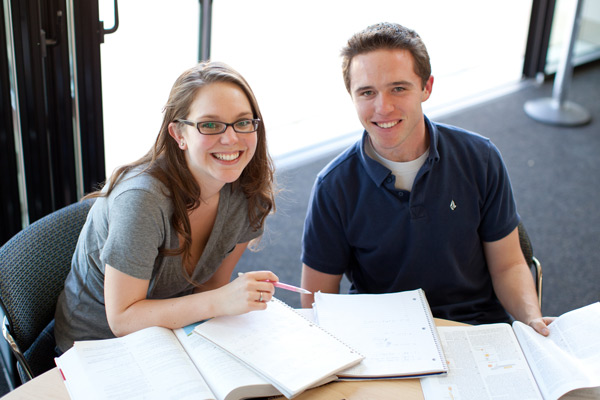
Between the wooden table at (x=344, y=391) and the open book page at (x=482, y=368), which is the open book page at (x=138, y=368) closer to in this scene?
the wooden table at (x=344, y=391)

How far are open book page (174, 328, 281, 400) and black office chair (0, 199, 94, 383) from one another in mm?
498

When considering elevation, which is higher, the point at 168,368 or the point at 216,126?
the point at 216,126

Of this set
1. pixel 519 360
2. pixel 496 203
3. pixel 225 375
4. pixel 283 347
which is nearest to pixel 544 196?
pixel 496 203

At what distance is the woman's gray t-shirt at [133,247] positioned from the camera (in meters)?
1.52

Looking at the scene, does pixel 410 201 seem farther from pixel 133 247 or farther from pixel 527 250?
pixel 133 247

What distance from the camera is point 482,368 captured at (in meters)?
1.38

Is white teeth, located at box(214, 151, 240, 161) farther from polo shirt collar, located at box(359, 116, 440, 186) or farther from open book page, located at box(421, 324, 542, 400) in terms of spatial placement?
open book page, located at box(421, 324, 542, 400)

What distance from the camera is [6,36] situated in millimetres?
2105

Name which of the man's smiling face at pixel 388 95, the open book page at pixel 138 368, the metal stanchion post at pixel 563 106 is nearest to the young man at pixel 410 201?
the man's smiling face at pixel 388 95

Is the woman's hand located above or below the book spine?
above

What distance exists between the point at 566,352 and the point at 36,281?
1.31 metres

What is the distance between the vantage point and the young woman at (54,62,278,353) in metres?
1.49

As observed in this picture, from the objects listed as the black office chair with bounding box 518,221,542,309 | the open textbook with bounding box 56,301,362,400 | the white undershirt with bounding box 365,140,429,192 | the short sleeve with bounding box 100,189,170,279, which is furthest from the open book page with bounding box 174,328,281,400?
the black office chair with bounding box 518,221,542,309

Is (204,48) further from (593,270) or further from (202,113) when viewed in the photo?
(593,270)
